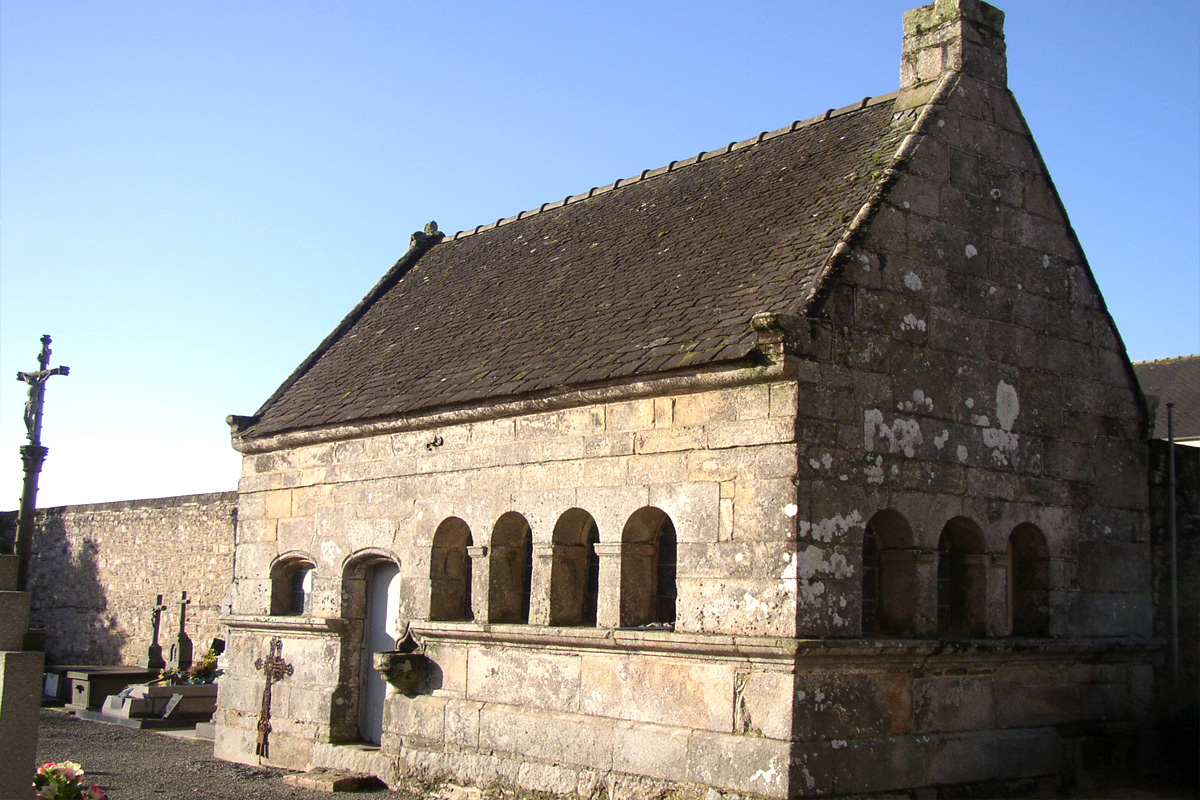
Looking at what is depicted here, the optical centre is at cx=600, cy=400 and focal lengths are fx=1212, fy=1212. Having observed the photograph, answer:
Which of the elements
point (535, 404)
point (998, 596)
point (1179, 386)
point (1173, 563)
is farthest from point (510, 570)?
point (1179, 386)

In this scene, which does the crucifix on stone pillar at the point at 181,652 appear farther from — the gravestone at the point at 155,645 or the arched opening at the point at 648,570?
the arched opening at the point at 648,570

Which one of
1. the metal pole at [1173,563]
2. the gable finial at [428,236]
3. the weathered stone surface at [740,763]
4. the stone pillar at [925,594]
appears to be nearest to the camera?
the weathered stone surface at [740,763]

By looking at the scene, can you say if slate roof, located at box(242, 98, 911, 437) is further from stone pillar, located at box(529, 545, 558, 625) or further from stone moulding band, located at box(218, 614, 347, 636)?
stone moulding band, located at box(218, 614, 347, 636)

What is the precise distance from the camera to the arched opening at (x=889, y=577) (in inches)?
341

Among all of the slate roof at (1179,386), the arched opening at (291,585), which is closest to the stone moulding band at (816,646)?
the arched opening at (291,585)

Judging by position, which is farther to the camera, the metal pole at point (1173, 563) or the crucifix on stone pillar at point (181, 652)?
the crucifix on stone pillar at point (181, 652)

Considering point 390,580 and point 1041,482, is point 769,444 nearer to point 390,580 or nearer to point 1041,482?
point 1041,482

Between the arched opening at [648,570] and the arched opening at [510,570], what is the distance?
1316 mm

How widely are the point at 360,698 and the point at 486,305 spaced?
413 centimetres

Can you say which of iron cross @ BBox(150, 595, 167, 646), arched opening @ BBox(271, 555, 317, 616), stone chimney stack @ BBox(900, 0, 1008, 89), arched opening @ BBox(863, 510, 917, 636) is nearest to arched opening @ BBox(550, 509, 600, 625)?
arched opening @ BBox(863, 510, 917, 636)

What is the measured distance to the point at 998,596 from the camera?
920cm

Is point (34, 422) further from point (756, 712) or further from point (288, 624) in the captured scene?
point (756, 712)

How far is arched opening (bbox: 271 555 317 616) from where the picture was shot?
502 inches

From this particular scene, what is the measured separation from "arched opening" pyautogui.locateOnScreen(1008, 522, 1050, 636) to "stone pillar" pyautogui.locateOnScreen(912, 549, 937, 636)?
102cm
